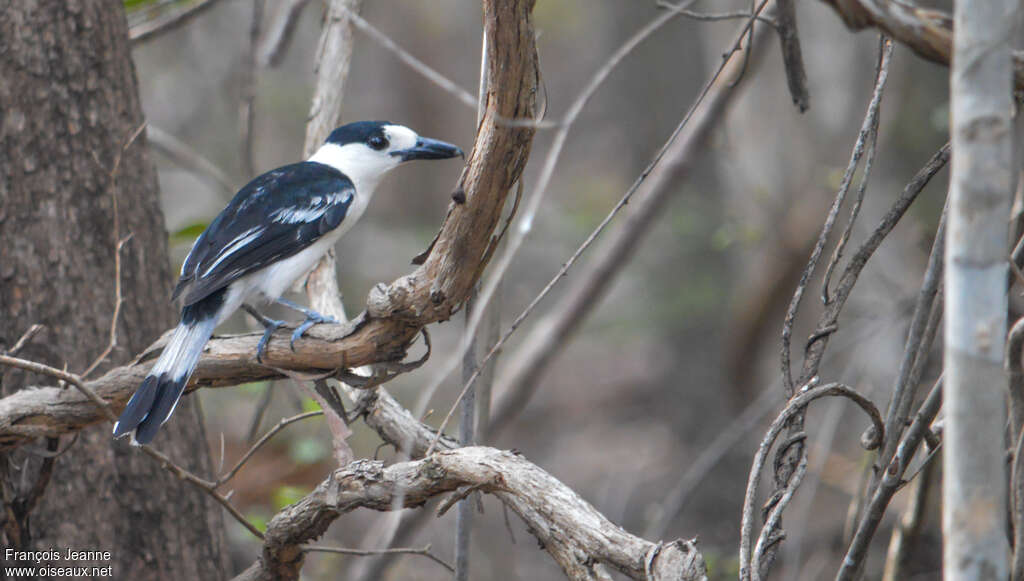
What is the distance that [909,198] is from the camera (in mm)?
2074

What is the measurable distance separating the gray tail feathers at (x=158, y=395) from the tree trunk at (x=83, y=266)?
481 millimetres

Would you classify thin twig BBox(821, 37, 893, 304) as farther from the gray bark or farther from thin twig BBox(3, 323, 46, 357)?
thin twig BBox(3, 323, 46, 357)

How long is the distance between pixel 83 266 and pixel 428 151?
129 centimetres

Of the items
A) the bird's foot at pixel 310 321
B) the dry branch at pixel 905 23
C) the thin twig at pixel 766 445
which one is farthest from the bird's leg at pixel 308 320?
the dry branch at pixel 905 23

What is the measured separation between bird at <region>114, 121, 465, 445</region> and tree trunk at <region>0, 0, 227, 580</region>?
24 centimetres

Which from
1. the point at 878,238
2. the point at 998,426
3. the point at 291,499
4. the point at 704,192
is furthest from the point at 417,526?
the point at 704,192

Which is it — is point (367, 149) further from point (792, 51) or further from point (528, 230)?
point (792, 51)

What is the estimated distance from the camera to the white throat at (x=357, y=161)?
3797 mm

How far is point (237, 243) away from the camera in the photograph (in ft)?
10.5

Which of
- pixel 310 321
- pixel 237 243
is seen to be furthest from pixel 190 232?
pixel 310 321

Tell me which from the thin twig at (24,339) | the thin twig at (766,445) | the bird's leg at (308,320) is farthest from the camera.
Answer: the thin twig at (24,339)

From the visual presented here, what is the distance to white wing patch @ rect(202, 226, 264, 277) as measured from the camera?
Result: 10.1 ft

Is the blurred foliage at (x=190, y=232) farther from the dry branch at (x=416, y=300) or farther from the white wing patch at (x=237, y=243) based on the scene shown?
the dry branch at (x=416, y=300)

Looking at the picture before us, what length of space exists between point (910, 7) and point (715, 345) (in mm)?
6181
